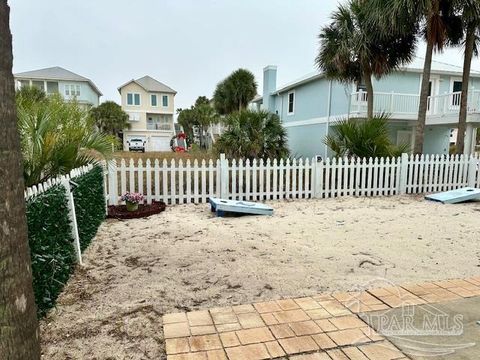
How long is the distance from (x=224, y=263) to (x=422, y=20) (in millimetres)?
11056

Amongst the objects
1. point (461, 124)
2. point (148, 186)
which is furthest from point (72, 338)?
point (461, 124)

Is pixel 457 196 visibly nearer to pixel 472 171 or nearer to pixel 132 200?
pixel 472 171

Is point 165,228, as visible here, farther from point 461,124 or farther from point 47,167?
point 461,124

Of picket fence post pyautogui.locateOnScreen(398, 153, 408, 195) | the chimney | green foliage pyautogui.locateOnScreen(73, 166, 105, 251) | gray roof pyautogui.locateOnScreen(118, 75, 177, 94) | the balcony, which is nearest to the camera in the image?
green foliage pyautogui.locateOnScreen(73, 166, 105, 251)

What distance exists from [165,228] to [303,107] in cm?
1641

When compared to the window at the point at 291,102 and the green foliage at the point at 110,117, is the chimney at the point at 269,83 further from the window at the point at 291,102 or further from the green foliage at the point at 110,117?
the green foliage at the point at 110,117

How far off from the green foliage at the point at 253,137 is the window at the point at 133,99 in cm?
3734

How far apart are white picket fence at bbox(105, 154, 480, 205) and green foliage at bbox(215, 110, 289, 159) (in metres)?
1.44

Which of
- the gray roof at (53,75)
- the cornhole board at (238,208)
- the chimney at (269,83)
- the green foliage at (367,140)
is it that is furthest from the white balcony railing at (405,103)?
the gray roof at (53,75)

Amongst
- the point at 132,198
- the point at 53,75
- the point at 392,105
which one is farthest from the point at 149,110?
the point at 132,198

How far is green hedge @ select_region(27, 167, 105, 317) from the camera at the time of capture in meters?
2.96

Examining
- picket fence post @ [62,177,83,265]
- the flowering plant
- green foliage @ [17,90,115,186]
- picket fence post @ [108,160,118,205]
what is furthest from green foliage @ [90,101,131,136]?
picket fence post @ [62,177,83,265]

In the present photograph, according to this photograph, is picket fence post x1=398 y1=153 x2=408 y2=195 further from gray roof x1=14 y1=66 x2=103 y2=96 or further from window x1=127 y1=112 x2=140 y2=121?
window x1=127 y1=112 x2=140 y2=121

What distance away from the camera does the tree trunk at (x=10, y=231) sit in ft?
5.35
